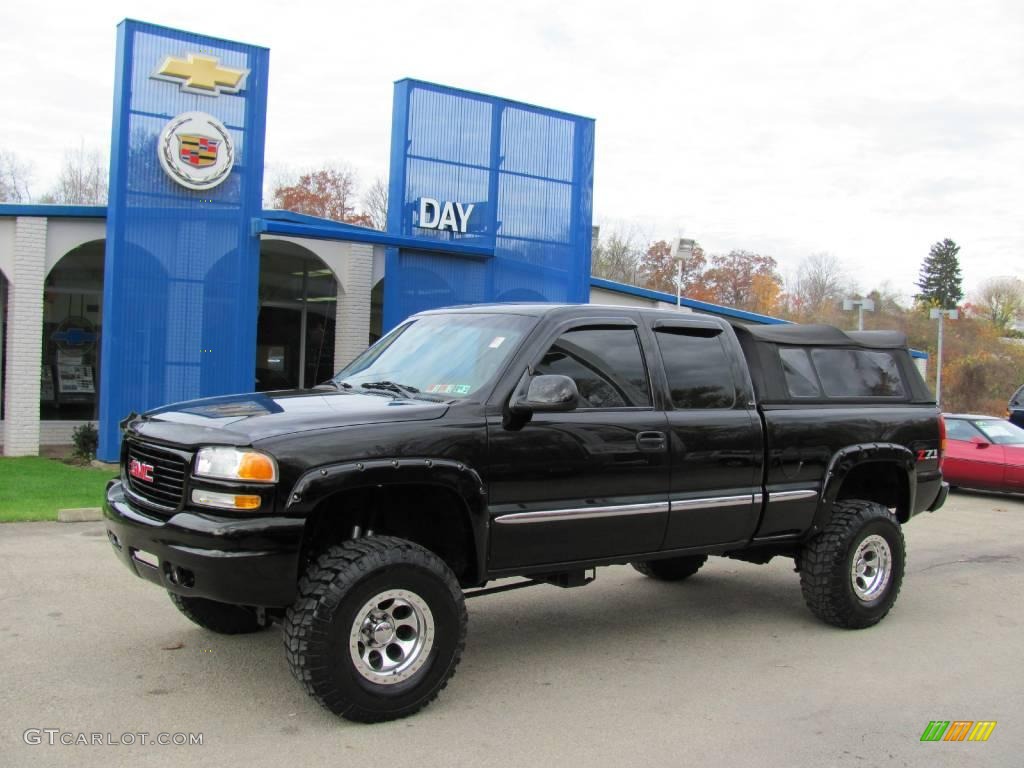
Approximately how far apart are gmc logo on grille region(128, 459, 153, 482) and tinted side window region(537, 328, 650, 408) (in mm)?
2013

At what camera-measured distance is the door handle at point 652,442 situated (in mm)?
5441

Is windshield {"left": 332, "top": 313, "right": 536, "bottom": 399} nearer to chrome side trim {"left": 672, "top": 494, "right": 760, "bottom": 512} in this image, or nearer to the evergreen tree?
chrome side trim {"left": 672, "top": 494, "right": 760, "bottom": 512}

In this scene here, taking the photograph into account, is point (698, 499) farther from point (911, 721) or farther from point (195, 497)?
point (195, 497)

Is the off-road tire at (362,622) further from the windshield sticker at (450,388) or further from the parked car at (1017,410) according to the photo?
the parked car at (1017,410)

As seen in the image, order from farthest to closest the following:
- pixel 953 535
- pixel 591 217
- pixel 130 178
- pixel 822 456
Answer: pixel 591 217
pixel 130 178
pixel 953 535
pixel 822 456

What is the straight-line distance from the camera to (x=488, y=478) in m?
4.86

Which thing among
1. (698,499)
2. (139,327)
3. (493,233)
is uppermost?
(493,233)

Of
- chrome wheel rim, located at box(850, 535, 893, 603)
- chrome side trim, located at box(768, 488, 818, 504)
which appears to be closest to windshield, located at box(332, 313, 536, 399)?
chrome side trim, located at box(768, 488, 818, 504)

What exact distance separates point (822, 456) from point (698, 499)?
117 centimetres

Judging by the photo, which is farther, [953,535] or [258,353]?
[258,353]

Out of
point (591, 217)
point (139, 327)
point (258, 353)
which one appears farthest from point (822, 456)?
point (258, 353)

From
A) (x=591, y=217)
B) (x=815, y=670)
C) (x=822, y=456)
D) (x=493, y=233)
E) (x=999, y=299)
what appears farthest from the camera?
(x=999, y=299)

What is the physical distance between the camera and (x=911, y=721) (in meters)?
4.88

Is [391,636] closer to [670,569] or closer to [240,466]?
[240,466]
